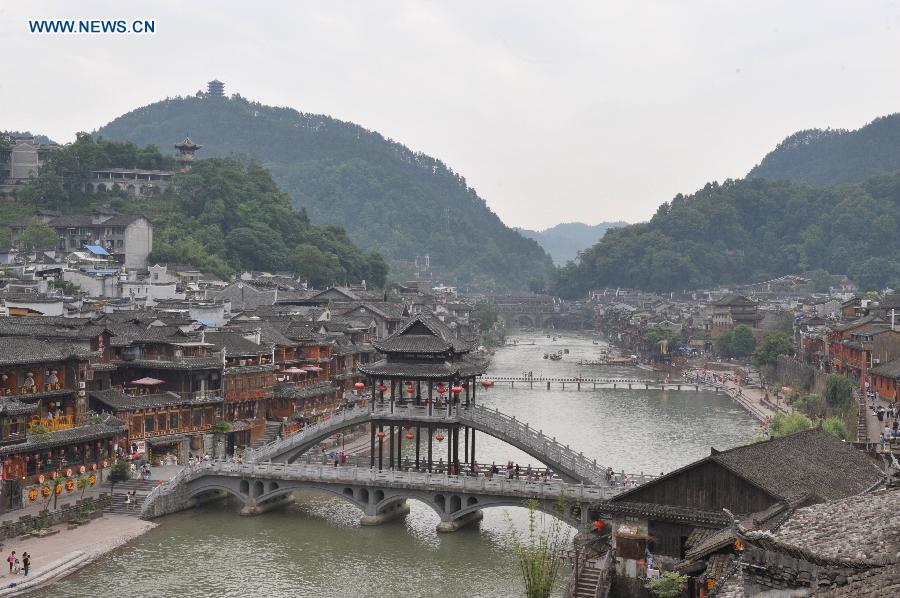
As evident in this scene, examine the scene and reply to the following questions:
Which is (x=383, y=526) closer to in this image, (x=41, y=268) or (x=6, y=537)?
(x=6, y=537)

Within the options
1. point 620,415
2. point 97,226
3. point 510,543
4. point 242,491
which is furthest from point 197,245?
point 510,543

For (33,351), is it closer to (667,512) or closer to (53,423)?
(53,423)

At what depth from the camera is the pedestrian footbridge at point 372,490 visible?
46.4 metres

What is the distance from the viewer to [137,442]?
58.8m

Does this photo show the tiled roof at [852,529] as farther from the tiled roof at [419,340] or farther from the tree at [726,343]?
the tree at [726,343]

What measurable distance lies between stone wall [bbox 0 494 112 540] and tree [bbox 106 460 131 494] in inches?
58.0

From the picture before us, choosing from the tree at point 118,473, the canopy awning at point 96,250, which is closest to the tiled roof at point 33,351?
the tree at point 118,473

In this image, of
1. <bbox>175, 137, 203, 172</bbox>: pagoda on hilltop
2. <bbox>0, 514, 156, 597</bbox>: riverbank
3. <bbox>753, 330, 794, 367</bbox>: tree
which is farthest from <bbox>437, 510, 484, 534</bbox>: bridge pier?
<bbox>175, 137, 203, 172</bbox>: pagoda on hilltop

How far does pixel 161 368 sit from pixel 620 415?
41.5 meters

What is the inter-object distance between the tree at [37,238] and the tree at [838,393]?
251 feet

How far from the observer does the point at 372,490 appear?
5028 cm

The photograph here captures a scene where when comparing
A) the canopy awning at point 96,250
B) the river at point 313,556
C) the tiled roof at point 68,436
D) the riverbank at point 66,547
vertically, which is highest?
the canopy awning at point 96,250

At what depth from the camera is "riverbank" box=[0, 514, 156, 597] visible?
132 ft

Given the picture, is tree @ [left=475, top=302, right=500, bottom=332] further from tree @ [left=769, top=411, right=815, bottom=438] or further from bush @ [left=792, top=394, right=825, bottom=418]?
tree @ [left=769, top=411, right=815, bottom=438]
